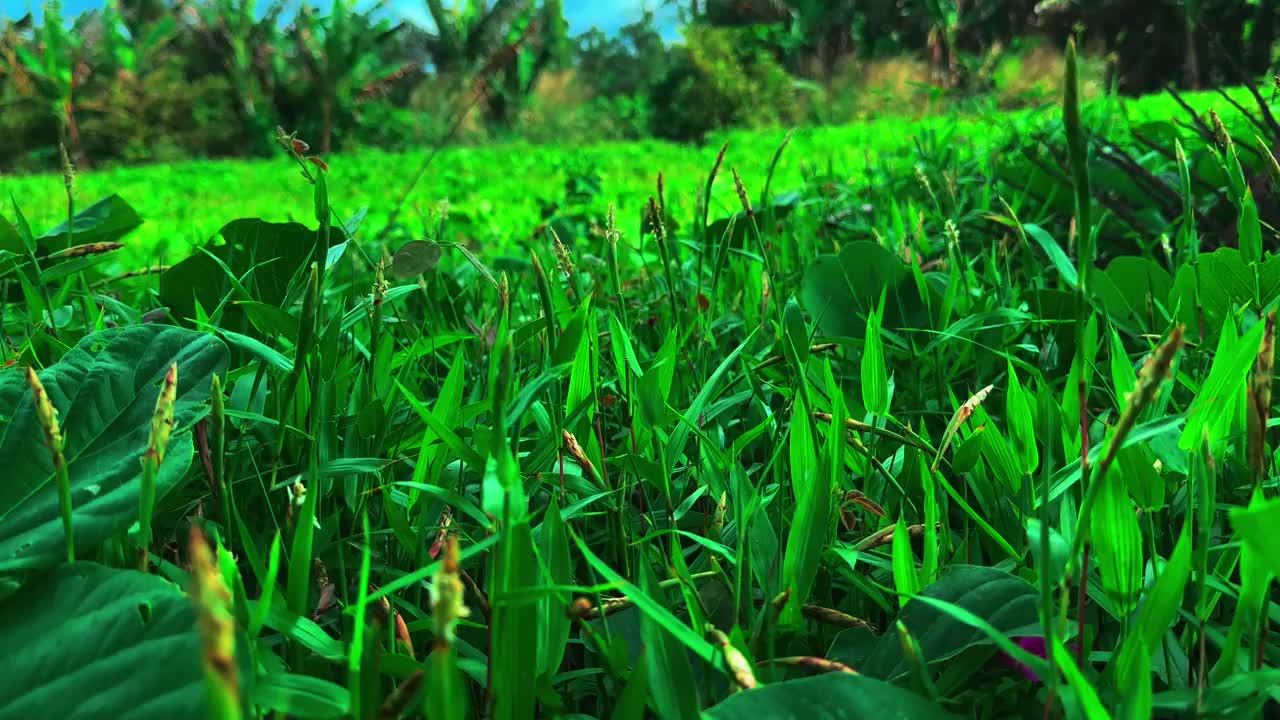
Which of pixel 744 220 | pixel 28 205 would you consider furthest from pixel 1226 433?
pixel 28 205

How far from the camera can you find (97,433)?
0.46 meters

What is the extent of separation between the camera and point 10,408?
0.46 m

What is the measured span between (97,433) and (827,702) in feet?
1.33

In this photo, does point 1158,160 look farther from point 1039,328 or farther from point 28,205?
point 28,205

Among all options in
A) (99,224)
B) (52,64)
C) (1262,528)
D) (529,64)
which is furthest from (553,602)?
(529,64)

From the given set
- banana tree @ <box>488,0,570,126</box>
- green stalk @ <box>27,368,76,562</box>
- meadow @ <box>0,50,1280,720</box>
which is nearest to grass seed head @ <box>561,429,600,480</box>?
meadow @ <box>0,50,1280,720</box>

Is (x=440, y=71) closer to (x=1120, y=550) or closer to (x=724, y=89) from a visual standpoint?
(x=724, y=89)

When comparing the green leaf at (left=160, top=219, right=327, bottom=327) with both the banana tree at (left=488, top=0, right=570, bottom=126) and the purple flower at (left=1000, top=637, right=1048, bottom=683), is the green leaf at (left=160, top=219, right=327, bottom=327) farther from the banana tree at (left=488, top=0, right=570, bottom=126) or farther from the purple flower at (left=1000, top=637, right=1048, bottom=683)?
the banana tree at (left=488, top=0, right=570, bottom=126)

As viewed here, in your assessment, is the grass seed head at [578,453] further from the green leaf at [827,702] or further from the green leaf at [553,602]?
the green leaf at [827,702]

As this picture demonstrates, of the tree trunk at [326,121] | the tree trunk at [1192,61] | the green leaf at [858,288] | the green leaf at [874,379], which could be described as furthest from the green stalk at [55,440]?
the tree trunk at [1192,61]

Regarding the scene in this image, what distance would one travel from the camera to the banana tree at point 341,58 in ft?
52.9

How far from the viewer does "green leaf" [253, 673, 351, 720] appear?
0.29 meters

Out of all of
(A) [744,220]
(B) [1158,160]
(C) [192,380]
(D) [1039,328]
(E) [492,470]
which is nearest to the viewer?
(E) [492,470]

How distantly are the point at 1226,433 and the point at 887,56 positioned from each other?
24343mm
